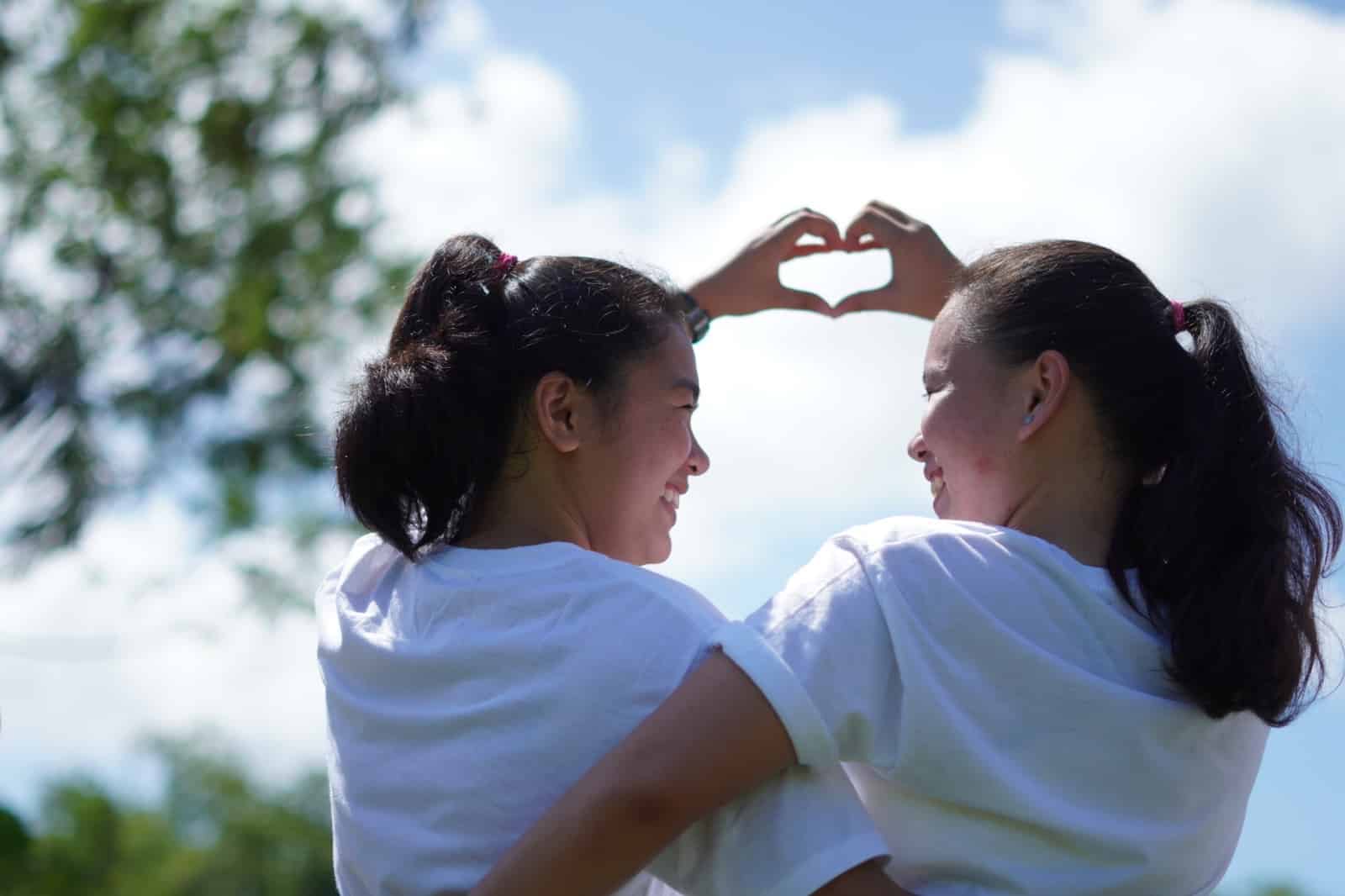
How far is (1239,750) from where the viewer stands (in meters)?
1.73

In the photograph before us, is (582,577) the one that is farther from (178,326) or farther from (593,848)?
(178,326)

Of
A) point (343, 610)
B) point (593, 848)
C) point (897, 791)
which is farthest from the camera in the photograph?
point (343, 610)

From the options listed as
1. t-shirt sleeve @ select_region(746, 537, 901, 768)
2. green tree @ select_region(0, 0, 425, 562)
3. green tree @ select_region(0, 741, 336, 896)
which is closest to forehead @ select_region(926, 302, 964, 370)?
t-shirt sleeve @ select_region(746, 537, 901, 768)

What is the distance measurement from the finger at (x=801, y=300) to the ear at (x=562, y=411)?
766mm

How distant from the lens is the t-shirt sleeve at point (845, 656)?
154cm

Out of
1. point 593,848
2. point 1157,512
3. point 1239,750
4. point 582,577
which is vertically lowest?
point 593,848

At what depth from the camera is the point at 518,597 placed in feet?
5.53

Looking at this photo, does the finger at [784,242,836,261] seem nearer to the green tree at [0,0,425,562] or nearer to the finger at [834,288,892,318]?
the finger at [834,288,892,318]

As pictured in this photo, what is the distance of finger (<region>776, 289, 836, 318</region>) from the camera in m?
2.58

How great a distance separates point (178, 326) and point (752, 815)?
8501mm

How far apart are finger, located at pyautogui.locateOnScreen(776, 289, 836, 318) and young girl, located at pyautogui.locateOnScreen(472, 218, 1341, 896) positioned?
0.72m

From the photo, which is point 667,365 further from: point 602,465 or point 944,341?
point 944,341

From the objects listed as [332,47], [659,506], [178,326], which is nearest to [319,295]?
[178,326]

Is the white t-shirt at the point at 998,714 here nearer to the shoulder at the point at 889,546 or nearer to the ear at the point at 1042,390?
the shoulder at the point at 889,546
